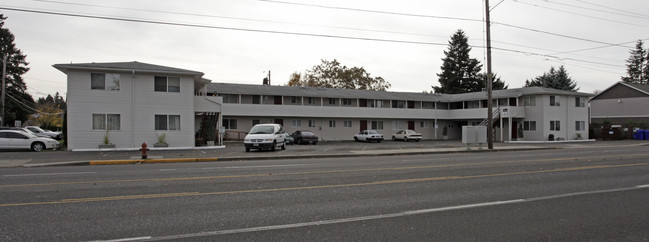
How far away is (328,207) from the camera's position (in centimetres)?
686

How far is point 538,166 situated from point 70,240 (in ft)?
43.9

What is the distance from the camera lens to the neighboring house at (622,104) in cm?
4941

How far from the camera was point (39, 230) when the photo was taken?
5398 millimetres

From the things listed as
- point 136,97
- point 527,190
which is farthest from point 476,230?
point 136,97

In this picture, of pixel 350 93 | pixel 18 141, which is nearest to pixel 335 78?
pixel 350 93

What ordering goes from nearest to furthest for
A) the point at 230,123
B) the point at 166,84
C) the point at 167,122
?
the point at 167,122 < the point at 166,84 < the point at 230,123

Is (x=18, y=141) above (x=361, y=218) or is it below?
above

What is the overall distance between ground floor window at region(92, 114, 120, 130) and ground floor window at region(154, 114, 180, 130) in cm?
241

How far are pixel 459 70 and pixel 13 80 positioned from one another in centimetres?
7138

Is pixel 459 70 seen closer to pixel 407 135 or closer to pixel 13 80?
pixel 407 135

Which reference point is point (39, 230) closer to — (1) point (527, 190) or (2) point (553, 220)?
(2) point (553, 220)

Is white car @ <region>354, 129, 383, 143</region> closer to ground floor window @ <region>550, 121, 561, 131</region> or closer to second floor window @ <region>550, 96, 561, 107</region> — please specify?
ground floor window @ <region>550, 121, 561, 131</region>

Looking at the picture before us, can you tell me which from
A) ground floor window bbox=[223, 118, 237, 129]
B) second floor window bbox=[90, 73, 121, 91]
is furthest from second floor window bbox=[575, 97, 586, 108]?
second floor window bbox=[90, 73, 121, 91]

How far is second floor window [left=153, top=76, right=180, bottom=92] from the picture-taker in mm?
27297
